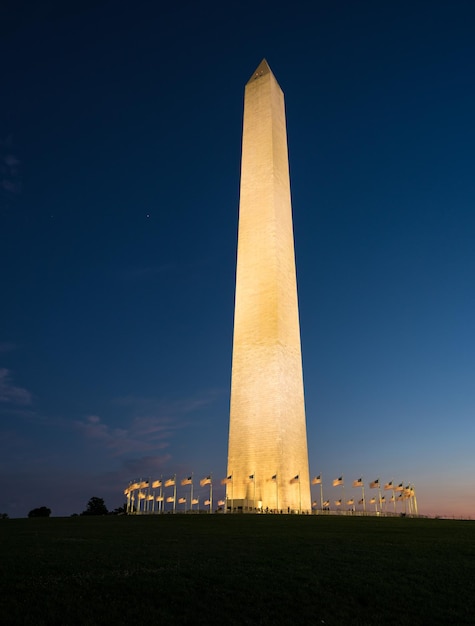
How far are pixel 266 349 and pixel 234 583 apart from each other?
34821mm

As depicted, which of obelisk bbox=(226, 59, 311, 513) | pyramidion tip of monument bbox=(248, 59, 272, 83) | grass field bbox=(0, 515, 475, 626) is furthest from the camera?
pyramidion tip of monument bbox=(248, 59, 272, 83)

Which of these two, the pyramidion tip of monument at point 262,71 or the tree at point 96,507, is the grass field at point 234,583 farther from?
the pyramidion tip of monument at point 262,71

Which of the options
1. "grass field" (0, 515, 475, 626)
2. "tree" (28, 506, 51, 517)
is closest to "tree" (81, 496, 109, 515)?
"tree" (28, 506, 51, 517)

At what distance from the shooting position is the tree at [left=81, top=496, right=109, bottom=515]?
45.4 m

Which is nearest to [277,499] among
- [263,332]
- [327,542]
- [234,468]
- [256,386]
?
[234,468]

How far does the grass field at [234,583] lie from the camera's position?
8188 millimetres

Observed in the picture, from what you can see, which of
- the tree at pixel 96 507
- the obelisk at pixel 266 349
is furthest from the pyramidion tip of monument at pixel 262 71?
the tree at pixel 96 507

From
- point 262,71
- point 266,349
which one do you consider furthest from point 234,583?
point 262,71

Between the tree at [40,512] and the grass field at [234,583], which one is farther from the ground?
the tree at [40,512]

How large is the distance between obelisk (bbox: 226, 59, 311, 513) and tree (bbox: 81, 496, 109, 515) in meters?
11.0

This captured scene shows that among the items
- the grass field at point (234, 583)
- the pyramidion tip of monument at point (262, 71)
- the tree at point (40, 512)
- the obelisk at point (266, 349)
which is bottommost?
the grass field at point (234, 583)

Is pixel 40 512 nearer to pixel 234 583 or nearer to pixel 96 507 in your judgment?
pixel 96 507

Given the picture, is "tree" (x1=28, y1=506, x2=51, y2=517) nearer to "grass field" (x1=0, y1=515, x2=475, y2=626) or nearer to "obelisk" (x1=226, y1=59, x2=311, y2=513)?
"obelisk" (x1=226, y1=59, x2=311, y2=513)

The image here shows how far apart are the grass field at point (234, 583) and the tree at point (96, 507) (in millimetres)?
31304
